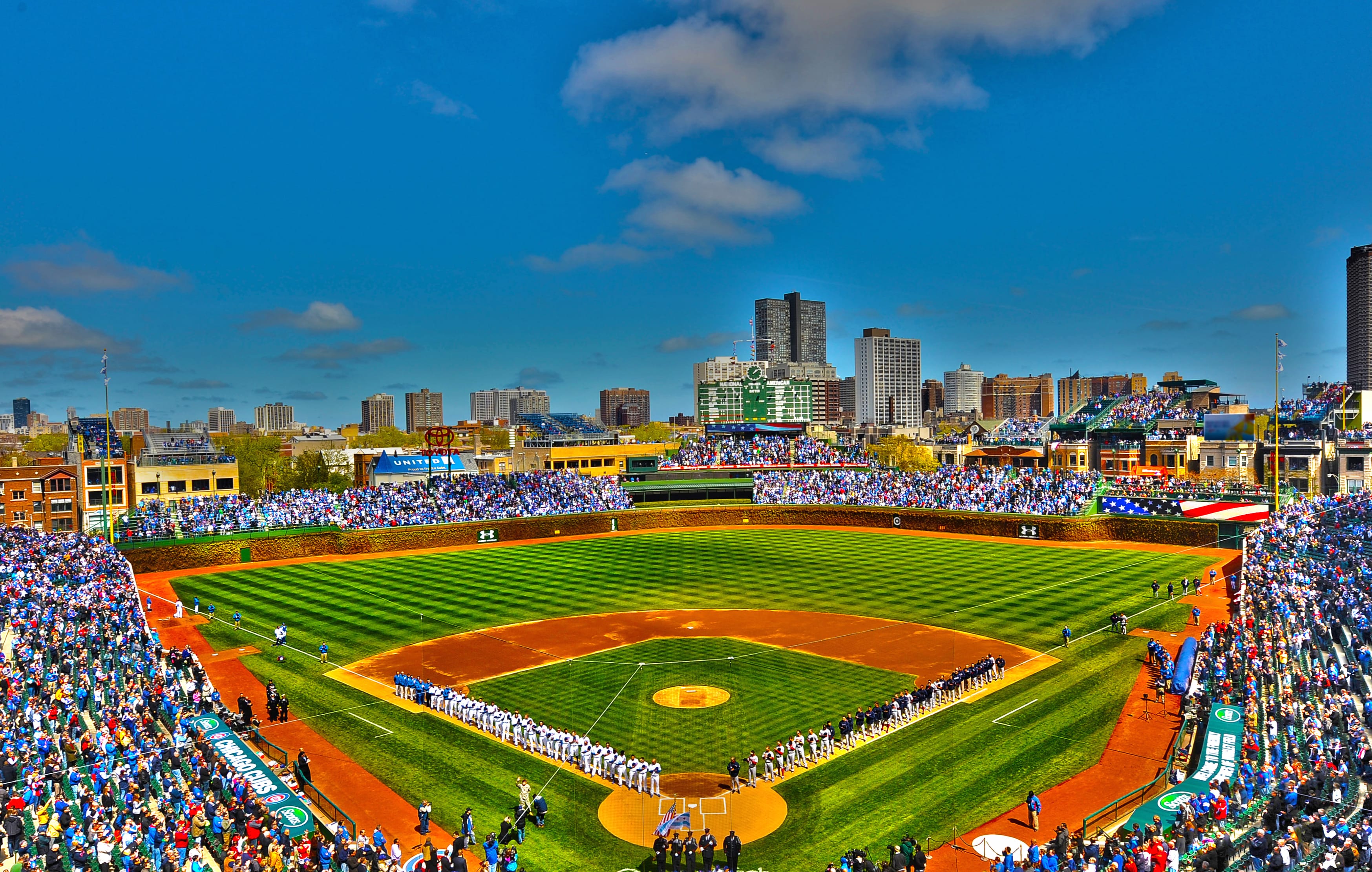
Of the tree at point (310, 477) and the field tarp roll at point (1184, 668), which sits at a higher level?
the tree at point (310, 477)

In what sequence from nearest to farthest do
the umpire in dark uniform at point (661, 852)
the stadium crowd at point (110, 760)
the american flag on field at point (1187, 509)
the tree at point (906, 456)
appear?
the stadium crowd at point (110, 760)
the umpire in dark uniform at point (661, 852)
the american flag on field at point (1187, 509)
the tree at point (906, 456)

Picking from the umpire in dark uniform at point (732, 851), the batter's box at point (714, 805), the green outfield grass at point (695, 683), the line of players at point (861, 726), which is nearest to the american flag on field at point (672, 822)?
the batter's box at point (714, 805)

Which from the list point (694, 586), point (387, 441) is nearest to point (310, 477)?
point (387, 441)

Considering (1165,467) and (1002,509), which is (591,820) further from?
(1165,467)

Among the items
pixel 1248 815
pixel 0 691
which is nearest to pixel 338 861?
pixel 0 691

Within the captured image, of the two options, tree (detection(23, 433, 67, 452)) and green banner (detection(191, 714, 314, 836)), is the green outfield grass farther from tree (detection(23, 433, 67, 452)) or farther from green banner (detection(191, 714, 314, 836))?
tree (detection(23, 433, 67, 452))

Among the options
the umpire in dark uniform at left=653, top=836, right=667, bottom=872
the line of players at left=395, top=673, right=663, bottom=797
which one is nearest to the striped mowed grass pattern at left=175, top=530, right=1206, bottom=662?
the line of players at left=395, top=673, right=663, bottom=797

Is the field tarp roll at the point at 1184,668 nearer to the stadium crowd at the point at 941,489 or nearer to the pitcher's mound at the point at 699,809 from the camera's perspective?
the pitcher's mound at the point at 699,809
